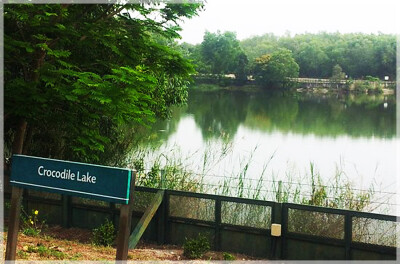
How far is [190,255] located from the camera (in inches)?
292

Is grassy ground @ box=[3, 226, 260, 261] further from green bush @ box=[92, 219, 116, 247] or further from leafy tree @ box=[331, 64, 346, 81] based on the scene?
leafy tree @ box=[331, 64, 346, 81]

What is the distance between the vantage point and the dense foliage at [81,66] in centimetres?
697

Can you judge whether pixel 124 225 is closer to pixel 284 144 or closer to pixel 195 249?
pixel 195 249

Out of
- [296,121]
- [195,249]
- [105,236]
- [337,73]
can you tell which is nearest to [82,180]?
[195,249]

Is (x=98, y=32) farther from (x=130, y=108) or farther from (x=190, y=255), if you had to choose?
(x=190, y=255)

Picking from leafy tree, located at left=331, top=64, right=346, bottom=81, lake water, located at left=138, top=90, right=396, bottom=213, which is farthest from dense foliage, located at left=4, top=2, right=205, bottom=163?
leafy tree, located at left=331, top=64, right=346, bottom=81

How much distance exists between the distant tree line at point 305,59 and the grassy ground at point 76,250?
48.3 meters

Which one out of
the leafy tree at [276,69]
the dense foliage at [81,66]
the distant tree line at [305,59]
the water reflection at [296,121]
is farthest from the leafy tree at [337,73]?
the dense foliage at [81,66]

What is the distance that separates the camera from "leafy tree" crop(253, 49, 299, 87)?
56781 millimetres

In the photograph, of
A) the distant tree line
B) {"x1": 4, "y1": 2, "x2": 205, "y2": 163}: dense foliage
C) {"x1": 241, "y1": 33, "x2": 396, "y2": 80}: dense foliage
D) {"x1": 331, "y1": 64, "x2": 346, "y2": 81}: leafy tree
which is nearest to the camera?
{"x1": 4, "y1": 2, "x2": 205, "y2": 163}: dense foliage

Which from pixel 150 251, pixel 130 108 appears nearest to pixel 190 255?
pixel 150 251

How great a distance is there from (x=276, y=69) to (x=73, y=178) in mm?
53332

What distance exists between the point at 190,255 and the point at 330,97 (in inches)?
2068

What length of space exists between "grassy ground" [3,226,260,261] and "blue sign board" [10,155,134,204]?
5.29 feet
